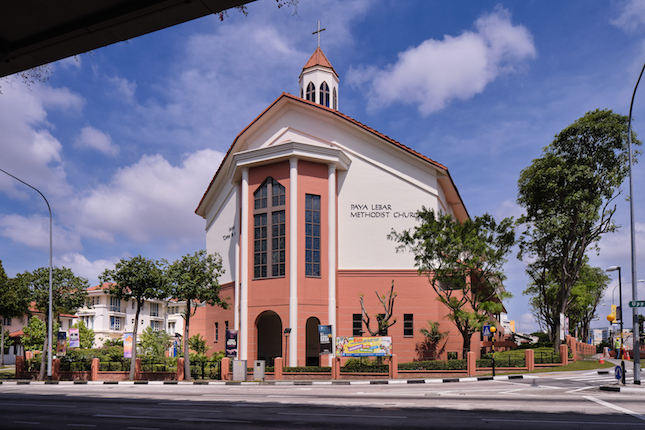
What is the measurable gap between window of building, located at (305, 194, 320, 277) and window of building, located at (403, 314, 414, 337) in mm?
6857

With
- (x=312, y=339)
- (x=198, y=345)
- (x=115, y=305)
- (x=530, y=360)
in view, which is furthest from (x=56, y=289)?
(x=115, y=305)

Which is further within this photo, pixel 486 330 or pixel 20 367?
pixel 20 367

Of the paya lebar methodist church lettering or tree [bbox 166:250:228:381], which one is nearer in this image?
tree [bbox 166:250:228:381]

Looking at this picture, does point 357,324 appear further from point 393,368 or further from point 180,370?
point 180,370

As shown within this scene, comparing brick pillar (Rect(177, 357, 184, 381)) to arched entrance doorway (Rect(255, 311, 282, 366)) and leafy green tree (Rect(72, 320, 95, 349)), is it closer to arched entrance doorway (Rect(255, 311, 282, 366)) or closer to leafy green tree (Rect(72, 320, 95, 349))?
arched entrance doorway (Rect(255, 311, 282, 366))

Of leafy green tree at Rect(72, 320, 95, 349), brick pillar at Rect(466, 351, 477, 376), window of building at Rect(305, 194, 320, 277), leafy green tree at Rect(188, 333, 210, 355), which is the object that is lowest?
leafy green tree at Rect(72, 320, 95, 349)

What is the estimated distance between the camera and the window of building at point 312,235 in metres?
36.2

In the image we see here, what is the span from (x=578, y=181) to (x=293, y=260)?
22393mm

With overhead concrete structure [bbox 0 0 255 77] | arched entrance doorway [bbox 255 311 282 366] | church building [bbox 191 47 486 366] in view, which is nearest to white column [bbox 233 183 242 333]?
church building [bbox 191 47 486 366]

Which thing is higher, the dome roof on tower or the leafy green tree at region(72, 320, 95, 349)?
the dome roof on tower

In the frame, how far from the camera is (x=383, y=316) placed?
3622cm

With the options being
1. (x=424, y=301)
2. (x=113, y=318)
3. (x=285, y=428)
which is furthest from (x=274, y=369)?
(x=113, y=318)

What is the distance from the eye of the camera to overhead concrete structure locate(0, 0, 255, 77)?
21.8 ft

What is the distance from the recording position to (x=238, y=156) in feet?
127
